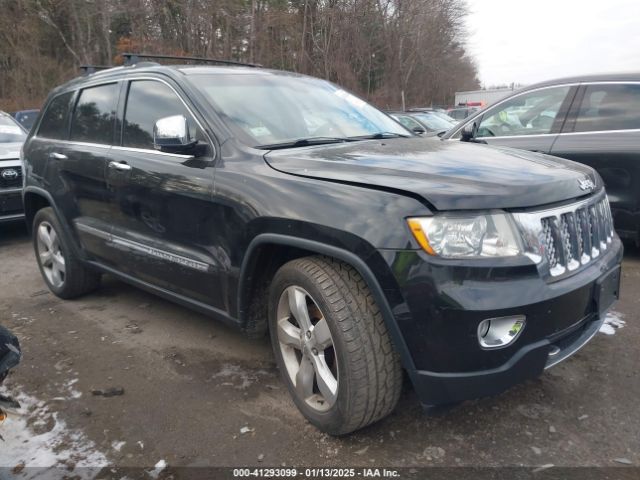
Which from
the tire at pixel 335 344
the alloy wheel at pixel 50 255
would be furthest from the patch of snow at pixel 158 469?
the alloy wheel at pixel 50 255

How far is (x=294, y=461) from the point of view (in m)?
2.43

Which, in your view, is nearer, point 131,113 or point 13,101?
point 131,113

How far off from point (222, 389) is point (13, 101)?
2825cm

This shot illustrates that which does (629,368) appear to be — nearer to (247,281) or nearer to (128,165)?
(247,281)

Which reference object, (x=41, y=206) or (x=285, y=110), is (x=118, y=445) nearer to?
(x=285, y=110)

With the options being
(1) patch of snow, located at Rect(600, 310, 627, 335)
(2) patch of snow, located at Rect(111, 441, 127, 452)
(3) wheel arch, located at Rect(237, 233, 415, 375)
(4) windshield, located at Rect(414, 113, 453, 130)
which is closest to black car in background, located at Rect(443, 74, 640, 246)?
(1) patch of snow, located at Rect(600, 310, 627, 335)

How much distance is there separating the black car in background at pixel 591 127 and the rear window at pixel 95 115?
2.74 metres

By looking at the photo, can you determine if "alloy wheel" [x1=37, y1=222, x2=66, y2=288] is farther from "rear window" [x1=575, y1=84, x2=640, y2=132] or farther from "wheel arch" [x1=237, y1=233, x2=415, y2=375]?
"rear window" [x1=575, y1=84, x2=640, y2=132]

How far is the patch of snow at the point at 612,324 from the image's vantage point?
11.7ft

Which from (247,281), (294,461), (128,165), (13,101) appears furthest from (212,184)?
(13,101)

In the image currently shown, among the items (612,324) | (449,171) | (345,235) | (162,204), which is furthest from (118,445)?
(612,324)

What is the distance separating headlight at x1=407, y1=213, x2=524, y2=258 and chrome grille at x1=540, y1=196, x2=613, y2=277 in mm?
189

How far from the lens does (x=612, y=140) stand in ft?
15.8

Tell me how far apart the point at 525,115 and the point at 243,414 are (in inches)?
166
